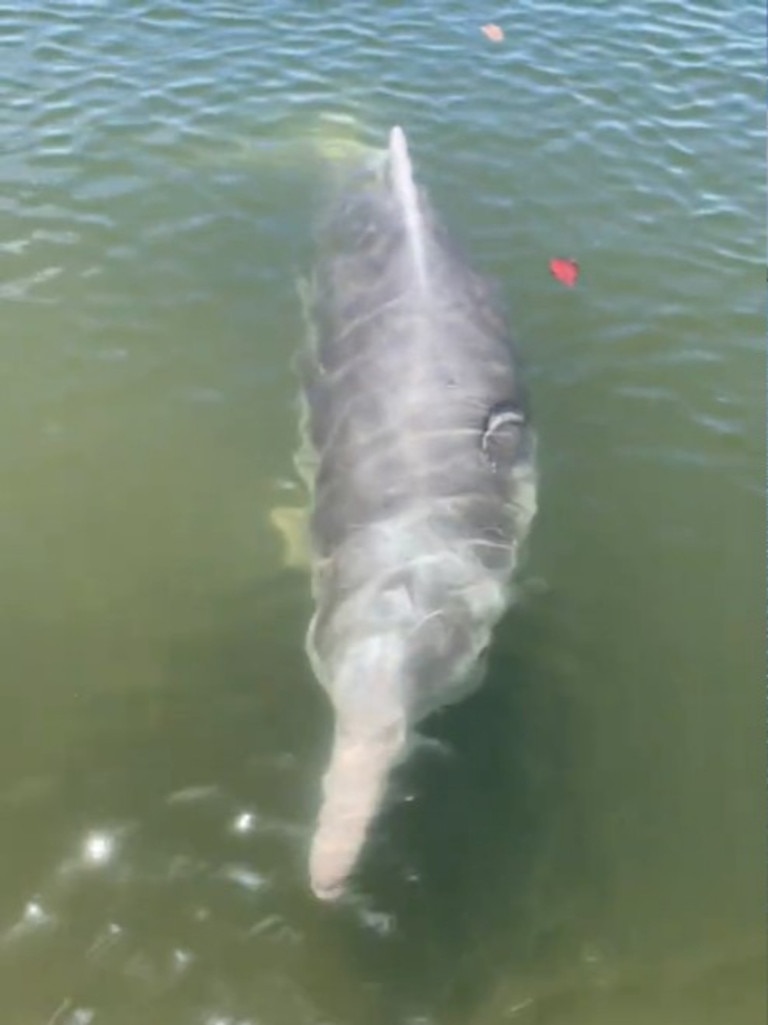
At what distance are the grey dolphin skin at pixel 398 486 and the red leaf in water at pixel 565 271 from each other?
2.07 m

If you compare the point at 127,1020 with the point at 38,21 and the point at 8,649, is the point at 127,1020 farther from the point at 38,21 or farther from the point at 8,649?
the point at 38,21

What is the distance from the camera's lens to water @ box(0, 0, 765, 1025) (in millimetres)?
8734

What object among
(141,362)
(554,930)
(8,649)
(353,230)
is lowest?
(554,930)

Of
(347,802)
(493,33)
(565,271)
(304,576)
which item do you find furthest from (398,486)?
(493,33)

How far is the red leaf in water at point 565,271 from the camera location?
15.2 metres

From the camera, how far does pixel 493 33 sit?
20656mm

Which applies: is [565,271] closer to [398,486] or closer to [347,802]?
[398,486]

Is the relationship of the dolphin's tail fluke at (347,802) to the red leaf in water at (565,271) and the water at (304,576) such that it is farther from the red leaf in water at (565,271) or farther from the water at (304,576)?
the red leaf in water at (565,271)

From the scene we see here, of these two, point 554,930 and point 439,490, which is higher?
point 439,490

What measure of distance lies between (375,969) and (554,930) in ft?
4.48

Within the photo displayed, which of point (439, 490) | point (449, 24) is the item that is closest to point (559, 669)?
point (439, 490)

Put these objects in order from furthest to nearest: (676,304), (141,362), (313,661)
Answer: (676,304), (141,362), (313,661)

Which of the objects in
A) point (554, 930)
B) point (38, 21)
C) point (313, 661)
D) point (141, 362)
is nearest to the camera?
point (554, 930)

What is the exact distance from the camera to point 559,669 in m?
10.7
